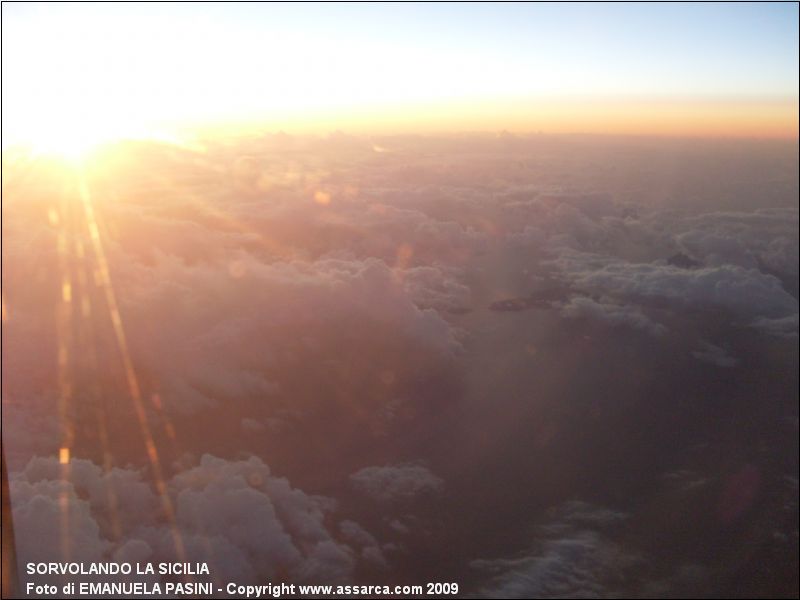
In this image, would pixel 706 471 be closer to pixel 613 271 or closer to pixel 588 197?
pixel 613 271

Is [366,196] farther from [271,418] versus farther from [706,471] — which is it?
[706,471]

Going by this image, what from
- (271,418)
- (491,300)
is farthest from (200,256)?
(491,300)

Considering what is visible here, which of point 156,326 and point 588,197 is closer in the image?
point 156,326

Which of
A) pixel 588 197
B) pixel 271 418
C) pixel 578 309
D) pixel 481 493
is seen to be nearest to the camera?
pixel 481 493

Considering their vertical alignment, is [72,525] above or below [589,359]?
above

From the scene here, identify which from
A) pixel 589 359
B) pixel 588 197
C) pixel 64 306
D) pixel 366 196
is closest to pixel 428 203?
pixel 366 196

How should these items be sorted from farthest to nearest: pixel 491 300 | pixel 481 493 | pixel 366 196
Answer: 1. pixel 366 196
2. pixel 491 300
3. pixel 481 493

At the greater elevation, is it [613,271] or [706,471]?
[613,271]

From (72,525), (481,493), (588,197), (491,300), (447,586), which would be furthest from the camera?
(588,197)

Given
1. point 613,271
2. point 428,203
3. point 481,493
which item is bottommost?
point 481,493
